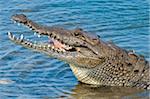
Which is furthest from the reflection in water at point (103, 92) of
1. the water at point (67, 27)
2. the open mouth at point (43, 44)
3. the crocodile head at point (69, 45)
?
the open mouth at point (43, 44)

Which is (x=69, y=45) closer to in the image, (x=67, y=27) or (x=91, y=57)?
(x=91, y=57)

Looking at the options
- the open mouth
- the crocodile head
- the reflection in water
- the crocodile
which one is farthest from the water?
the open mouth

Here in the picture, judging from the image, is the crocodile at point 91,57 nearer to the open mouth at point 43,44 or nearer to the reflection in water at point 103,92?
the open mouth at point 43,44

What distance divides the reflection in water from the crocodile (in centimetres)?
16

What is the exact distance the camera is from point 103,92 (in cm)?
821

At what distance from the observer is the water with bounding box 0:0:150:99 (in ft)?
26.6

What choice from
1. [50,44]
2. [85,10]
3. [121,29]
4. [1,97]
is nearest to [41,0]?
[85,10]

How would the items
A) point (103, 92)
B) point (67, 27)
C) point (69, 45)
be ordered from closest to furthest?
point (103, 92), point (69, 45), point (67, 27)

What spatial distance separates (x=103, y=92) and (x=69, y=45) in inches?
36.0

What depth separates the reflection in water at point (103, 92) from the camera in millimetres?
7965

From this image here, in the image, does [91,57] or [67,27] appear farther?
[67,27]

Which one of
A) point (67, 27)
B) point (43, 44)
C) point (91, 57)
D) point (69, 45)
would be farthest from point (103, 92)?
point (67, 27)

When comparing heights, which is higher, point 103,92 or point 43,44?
point 43,44

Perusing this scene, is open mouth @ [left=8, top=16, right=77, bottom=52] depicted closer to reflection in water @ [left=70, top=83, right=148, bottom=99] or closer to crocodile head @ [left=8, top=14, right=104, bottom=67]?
crocodile head @ [left=8, top=14, right=104, bottom=67]
